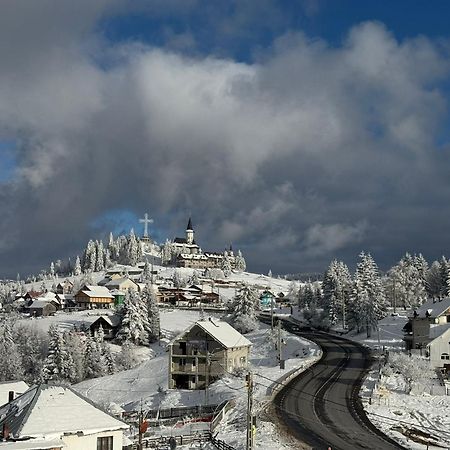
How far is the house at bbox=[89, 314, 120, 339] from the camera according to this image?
395ft

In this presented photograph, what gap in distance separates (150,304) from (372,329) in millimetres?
45482

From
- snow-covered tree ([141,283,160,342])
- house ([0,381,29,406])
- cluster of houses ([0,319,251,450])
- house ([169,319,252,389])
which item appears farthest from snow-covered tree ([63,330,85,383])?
cluster of houses ([0,319,251,450])

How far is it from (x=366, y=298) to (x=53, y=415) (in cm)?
7859

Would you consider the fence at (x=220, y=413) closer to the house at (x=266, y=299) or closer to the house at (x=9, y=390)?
the house at (x=9, y=390)

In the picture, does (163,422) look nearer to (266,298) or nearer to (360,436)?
(360,436)

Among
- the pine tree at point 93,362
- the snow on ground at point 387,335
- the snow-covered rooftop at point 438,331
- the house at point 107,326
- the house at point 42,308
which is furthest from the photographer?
the house at point 42,308

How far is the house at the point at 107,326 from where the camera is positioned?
12029 cm

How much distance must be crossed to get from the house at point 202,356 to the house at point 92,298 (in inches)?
3634

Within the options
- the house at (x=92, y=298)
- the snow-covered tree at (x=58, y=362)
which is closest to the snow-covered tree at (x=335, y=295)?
the snow-covered tree at (x=58, y=362)

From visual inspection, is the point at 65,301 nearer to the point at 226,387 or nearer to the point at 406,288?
the point at 406,288

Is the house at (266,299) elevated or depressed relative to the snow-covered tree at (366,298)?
elevated

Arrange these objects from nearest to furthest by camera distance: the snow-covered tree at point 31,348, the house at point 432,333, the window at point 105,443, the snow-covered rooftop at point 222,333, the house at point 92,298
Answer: the window at point 105,443
the house at point 432,333
the snow-covered rooftop at point 222,333
the snow-covered tree at point 31,348
the house at point 92,298

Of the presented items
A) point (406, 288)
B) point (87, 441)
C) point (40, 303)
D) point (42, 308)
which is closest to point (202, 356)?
point (87, 441)

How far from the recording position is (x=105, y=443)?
108ft
